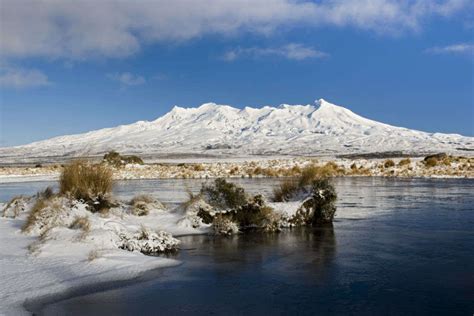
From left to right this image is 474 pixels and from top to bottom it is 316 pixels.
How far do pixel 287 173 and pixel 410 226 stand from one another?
80.5 feet

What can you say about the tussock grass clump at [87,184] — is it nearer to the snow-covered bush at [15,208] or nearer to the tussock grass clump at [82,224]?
the snow-covered bush at [15,208]

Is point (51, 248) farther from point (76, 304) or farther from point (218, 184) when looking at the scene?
point (218, 184)

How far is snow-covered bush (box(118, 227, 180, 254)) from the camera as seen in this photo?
40.2 ft

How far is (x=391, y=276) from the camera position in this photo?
9609 mm

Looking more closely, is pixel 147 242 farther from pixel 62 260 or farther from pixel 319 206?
pixel 319 206

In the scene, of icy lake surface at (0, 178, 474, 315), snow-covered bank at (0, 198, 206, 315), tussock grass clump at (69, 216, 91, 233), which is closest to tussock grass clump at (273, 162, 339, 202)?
icy lake surface at (0, 178, 474, 315)

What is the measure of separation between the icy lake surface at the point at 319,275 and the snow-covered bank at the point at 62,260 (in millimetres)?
594

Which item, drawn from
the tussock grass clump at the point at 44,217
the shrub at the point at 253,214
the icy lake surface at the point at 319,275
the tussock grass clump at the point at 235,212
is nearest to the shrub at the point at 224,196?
the tussock grass clump at the point at 235,212

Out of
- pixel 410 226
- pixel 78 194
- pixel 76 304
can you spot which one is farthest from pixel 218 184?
pixel 76 304

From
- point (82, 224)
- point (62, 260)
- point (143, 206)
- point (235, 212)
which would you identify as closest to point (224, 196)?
point (235, 212)

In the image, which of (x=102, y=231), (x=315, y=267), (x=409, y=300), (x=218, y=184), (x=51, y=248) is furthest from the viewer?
(x=218, y=184)

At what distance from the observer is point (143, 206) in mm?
17062

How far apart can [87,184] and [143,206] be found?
1.93 m

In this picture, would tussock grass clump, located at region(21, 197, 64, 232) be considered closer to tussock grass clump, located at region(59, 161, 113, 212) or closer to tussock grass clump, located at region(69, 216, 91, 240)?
tussock grass clump, located at region(69, 216, 91, 240)
